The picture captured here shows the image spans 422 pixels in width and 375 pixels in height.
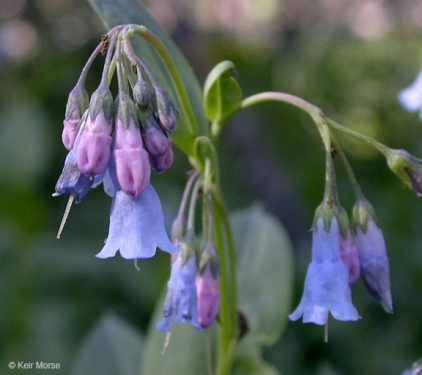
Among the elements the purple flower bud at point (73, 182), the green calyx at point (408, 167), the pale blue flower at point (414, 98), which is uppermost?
the purple flower bud at point (73, 182)

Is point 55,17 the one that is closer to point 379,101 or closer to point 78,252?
point 379,101

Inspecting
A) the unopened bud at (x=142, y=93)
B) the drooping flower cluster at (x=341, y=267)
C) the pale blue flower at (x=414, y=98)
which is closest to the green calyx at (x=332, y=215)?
the drooping flower cluster at (x=341, y=267)

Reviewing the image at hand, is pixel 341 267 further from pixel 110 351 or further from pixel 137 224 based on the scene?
pixel 110 351

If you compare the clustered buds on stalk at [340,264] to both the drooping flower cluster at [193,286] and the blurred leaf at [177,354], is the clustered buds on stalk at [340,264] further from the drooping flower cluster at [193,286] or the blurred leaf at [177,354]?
the blurred leaf at [177,354]

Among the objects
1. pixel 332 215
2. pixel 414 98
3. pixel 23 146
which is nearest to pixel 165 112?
pixel 332 215

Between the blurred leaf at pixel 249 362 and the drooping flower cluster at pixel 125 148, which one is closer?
the drooping flower cluster at pixel 125 148

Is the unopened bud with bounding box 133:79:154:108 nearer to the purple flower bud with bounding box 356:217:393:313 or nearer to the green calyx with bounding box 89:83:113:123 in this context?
the green calyx with bounding box 89:83:113:123
